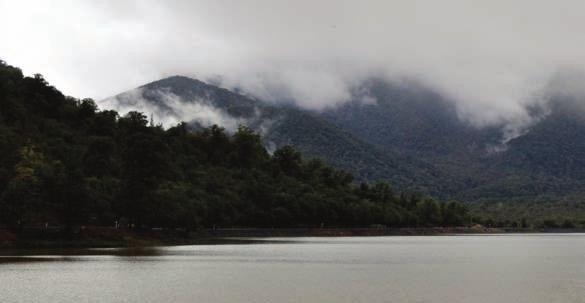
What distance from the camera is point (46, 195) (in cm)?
12750

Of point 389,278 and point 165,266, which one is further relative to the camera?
point 165,266

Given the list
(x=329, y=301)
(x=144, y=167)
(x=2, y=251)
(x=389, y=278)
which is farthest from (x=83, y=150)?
(x=329, y=301)

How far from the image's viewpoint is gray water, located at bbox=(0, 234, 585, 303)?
58094 millimetres

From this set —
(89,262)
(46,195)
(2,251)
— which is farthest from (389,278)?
(46,195)

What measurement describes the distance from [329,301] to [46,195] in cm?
8297

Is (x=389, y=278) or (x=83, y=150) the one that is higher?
(x=83, y=150)

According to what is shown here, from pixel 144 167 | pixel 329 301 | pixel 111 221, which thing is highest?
pixel 144 167

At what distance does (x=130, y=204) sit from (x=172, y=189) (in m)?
36.0

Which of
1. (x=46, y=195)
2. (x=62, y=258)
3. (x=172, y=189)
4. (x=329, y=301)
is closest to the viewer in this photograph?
(x=329, y=301)

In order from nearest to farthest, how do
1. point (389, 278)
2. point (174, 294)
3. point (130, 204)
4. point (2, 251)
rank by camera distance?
point (174, 294) → point (389, 278) → point (2, 251) → point (130, 204)

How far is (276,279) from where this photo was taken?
7269 cm

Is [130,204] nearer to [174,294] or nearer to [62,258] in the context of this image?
[62,258]

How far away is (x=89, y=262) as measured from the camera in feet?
293

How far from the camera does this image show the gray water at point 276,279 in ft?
191
